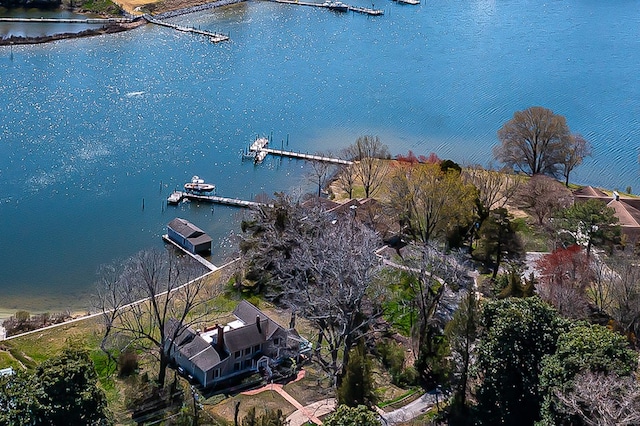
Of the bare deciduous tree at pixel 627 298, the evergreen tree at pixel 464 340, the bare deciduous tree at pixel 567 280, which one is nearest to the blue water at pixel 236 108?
the evergreen tree at pixel 464 340

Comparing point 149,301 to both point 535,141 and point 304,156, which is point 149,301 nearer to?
point 304,156

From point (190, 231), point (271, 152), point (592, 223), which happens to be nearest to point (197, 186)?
point (190, 231)

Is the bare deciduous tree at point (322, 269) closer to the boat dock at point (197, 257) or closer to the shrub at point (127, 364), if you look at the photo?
the boat dock at point (197, 257)

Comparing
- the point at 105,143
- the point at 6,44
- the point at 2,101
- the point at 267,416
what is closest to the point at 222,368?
the point at 267,416

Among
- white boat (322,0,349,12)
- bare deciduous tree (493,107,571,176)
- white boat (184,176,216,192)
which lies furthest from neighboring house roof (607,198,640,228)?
white boat (322,0,349,12)

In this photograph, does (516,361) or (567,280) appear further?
(567,280)

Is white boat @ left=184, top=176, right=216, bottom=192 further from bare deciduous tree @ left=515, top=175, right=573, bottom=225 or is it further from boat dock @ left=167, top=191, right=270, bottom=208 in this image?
bare deciduous tree @ left=515, top=175, right=573, bottom=225

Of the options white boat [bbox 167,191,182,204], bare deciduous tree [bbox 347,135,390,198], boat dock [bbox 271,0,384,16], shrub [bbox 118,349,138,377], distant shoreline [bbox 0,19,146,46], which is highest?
boat dock [bbox 271,0,384,16]
